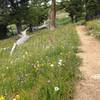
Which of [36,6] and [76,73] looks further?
[36,6]

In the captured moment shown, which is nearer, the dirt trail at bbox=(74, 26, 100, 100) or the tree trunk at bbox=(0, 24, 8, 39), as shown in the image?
the dirt trail at bbox=(74, 26, 100, 100)

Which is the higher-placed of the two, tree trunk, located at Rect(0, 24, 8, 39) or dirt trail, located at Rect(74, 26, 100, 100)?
dirt trail, located at Rect(74, 26, 100, 100)

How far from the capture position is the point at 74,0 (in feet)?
149

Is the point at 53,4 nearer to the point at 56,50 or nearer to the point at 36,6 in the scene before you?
the point at 36,6

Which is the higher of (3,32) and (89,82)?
(89,82)

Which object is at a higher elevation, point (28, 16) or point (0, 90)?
point (0, 90)

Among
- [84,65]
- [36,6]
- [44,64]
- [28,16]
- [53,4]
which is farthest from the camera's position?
[36,6]

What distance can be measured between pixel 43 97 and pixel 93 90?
54.0 inches

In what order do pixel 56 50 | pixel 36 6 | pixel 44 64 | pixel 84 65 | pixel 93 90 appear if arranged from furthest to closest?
pixel 36 6 < pixel 56 50 < pixel 84 65 < pixel 44 64 < pixel 93 90

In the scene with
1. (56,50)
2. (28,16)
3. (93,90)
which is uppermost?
(93,90)

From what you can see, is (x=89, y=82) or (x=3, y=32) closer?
(x=89, y=82)

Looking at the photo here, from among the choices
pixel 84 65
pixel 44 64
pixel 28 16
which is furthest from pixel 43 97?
pixel 28 16

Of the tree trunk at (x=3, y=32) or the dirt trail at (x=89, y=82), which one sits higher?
the dirt trail at (x=89, y=82)

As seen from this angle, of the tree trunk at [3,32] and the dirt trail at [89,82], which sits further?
the tree trunk at [3,32]
